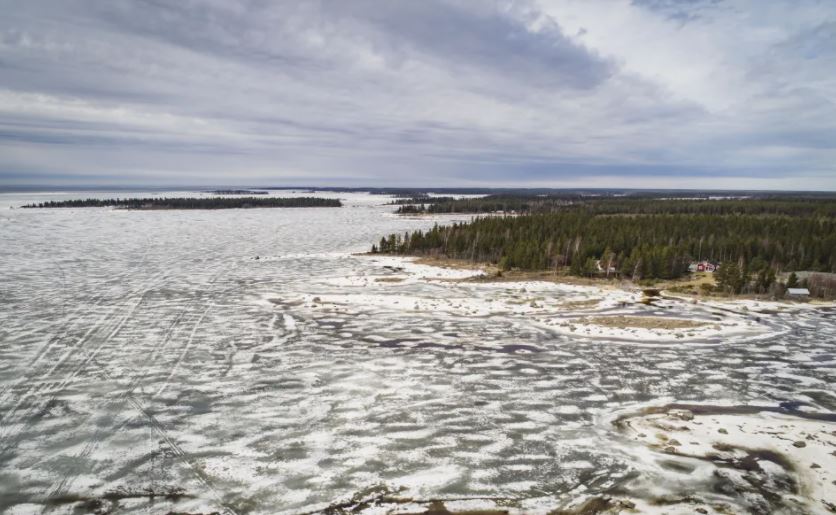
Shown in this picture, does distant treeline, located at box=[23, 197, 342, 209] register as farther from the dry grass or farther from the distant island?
the dry grass

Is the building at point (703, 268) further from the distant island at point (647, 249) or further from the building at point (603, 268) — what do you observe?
the building at point (603, 268)

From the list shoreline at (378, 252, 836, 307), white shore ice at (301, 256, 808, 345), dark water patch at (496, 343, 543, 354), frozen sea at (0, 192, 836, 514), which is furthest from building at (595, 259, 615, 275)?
dark water patch at (496, 343, 543, 354)

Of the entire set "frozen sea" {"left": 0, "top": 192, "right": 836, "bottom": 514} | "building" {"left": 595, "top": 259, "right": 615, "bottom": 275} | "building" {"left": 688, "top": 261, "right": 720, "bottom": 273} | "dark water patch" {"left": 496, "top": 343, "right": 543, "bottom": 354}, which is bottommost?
"building" {"left": 688, "top": 261, "right": 720, "bottom": 273}

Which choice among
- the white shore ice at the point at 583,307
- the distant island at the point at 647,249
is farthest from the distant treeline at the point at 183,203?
the white shore ice at the point at 583,307

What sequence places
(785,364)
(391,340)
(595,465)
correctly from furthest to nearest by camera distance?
(391,340)
(785,364)
(595,465)

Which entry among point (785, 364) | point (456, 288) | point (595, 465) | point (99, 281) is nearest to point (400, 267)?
point (456, 288)

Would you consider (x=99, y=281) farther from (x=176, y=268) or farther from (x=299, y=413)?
(x=299, y=413)

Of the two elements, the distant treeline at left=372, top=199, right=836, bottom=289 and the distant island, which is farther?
the distant treeline at left=372, top=199, right=836, bottom=289

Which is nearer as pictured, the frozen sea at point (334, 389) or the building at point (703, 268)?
the frozen sea at point (334, 389)
